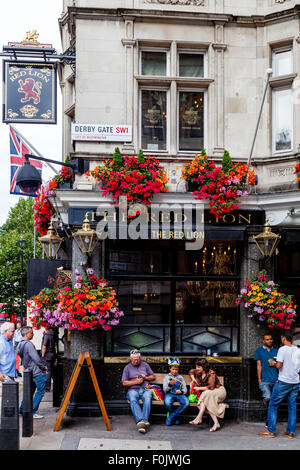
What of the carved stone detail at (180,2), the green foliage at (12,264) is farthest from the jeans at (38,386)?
the green foliage at (12,264)

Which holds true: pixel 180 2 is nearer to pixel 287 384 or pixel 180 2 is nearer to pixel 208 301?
pixel 208 301

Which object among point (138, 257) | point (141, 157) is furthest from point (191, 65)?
point (138, 257)

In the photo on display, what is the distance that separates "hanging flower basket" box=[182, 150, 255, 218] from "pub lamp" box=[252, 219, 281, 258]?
0.75m

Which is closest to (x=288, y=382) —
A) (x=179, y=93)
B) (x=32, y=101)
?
(x=179, y=93)

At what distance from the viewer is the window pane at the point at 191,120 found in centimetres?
1221

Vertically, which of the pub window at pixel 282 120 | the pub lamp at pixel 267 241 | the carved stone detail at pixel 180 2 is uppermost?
the carved stone detail at pixel 180 2

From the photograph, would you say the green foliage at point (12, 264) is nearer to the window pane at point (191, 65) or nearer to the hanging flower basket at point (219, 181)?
the window pane at point (191, 65)

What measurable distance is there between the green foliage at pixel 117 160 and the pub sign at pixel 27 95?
1632 mm

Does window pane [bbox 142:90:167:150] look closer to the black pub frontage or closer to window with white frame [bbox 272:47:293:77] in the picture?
the black pub frontage

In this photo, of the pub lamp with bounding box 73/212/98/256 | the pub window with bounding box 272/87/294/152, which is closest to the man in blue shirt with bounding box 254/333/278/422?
the pub lamp with bounding box 73/212/98/256

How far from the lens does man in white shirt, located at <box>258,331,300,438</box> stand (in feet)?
33.0

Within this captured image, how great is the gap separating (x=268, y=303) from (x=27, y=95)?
646cm

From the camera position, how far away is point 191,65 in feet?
40.6

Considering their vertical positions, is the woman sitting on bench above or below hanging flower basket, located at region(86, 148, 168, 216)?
below
